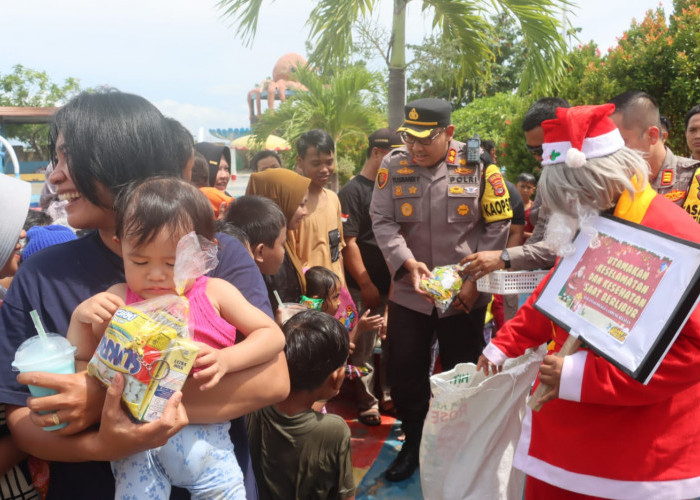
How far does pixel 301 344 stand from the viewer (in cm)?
224

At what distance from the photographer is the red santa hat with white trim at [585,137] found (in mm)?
1744

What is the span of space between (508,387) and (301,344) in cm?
90

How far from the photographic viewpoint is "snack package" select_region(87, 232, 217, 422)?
1.19 m

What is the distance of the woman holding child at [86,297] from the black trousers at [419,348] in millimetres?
1978

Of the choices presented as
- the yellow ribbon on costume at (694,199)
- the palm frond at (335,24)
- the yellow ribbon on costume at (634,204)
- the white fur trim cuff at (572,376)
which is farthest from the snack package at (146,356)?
the palm frond at (335,24)

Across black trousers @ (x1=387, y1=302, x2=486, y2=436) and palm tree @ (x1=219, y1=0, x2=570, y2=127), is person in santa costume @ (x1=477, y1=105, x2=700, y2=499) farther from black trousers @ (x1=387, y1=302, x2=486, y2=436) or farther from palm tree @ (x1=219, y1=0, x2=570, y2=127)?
palm tree @ (x1=219, y1=0, x2=570, y2=127)

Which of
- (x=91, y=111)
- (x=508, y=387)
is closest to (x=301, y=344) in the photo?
(x=508, y=387)

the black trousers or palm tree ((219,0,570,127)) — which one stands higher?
palm tree ((219,0,570,127))

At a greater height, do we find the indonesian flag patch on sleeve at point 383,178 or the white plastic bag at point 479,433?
the indonesian flag patch on sleeve at point 383,178

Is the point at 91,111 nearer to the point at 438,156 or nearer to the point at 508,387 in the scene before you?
the point at 508,387

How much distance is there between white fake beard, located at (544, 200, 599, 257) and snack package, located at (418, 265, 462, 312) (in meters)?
1.11

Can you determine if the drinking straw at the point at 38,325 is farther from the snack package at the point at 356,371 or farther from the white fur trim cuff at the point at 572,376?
the snack package at the point at 356,371

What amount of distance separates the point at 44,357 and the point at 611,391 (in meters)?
1.56

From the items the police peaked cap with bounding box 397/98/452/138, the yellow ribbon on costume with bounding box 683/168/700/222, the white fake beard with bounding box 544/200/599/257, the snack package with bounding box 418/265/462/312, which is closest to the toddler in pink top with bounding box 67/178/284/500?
the white fake beard with bounding box 544/200/599/257
